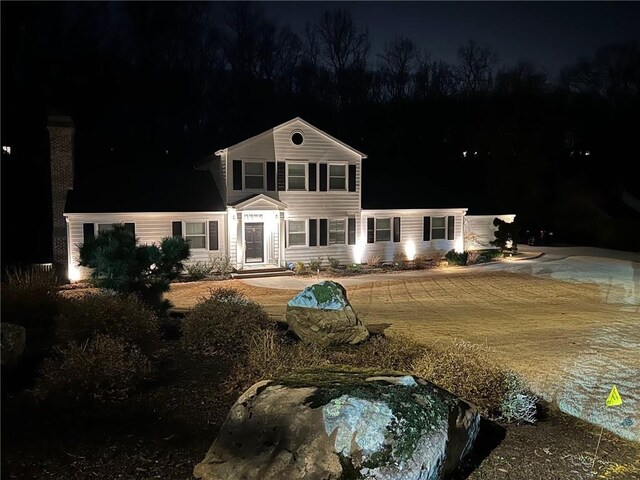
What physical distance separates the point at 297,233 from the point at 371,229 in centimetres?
343

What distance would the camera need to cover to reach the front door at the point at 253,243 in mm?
21766

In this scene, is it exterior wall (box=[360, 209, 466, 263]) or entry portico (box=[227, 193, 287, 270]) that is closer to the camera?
entry portico (box=[227, 193, 287, 270])

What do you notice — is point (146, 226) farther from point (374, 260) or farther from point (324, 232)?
point (374, 260)

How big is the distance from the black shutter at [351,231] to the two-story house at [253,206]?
42 millimetres

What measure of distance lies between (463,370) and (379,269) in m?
15.7

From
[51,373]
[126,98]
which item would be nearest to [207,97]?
[126,98]

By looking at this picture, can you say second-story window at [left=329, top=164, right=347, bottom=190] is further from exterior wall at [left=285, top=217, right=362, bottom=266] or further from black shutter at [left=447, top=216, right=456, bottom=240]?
black shutter at [left=447, top=216, right=456, bottom=240]

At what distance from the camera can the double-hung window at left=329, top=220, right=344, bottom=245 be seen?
74.5ft

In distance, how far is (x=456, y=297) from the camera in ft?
52.5

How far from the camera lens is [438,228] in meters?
25.0

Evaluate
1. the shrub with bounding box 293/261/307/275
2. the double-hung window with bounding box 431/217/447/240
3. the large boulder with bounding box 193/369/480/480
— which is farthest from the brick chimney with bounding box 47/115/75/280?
the large boulder with bounding box 193/369/480/480

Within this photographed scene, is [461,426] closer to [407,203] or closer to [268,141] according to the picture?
[268,141]

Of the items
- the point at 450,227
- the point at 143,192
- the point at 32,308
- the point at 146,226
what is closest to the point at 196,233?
the point at 146,226

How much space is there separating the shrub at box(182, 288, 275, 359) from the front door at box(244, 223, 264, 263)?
41.8 feet
